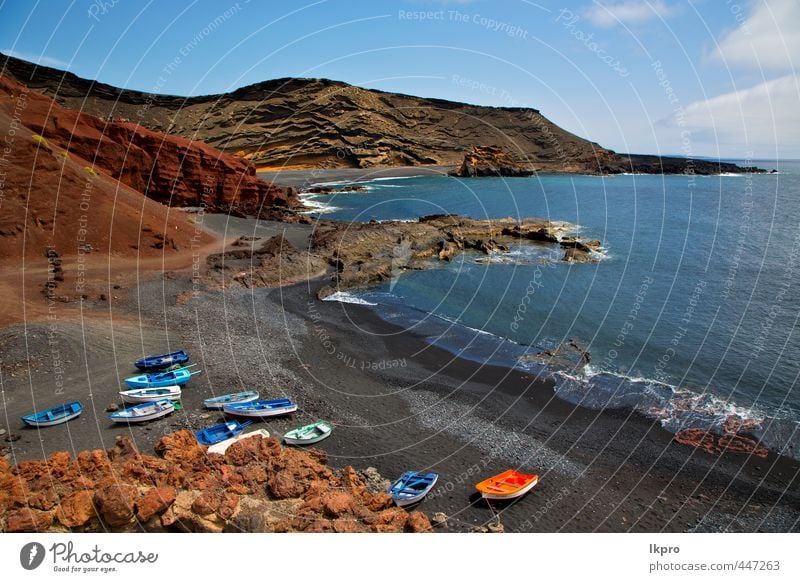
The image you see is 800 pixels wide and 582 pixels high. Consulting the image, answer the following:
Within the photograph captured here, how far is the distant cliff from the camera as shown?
106688 mm

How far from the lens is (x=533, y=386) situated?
23.4m

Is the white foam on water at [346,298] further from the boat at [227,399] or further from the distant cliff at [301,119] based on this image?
the distant cliff at [301,119]

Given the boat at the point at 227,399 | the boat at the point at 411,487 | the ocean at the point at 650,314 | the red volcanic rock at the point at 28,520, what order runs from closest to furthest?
the red volcanic rock at the point at 28,520, the boat at the point at 411,487, the boat at the point at 227,399, the ocean at the point at 650,314

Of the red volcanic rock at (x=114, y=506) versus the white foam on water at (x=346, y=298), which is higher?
the red volcanic rock at (x=114, y=506)

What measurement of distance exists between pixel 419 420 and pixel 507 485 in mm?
5396

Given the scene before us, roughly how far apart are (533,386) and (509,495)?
9454mm

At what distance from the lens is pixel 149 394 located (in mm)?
18656

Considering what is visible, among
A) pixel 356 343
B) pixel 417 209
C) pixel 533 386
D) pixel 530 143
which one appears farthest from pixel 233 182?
pixel 530 143

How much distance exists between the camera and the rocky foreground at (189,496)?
935 cm

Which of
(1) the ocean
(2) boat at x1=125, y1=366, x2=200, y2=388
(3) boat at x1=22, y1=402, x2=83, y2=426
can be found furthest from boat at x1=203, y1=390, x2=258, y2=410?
(1) the ocean

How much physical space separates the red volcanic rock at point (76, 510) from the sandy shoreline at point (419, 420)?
250 inches

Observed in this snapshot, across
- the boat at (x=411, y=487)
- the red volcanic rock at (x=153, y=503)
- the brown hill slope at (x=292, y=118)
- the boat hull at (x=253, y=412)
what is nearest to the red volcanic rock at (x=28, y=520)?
the red volcanic rock at (x=153, y=503)

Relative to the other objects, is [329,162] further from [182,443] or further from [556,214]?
[182,443]

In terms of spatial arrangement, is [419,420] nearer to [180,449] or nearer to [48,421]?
[180,449]
